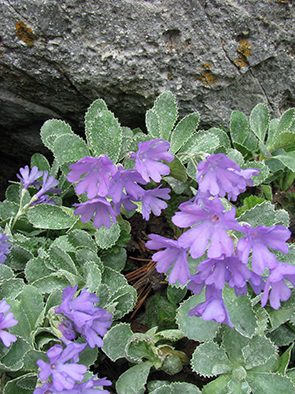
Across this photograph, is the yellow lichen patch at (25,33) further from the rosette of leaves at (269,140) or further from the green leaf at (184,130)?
the rosette of leaves at (269,140)

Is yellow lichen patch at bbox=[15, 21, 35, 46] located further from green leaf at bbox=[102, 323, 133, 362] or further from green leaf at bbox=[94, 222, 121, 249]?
green leaf at bbox=[102, 323, 133, 362]

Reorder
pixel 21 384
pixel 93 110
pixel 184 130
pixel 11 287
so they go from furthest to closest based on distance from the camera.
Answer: pixel 184 130
pixel 93 110
pixel 11 287
pixel 21 384

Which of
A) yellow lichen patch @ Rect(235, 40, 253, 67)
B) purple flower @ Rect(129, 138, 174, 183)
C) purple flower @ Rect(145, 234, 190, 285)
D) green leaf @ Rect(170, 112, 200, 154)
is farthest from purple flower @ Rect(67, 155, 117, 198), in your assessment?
yellow lichen patch @ Rect(235, 40, 253, 67)

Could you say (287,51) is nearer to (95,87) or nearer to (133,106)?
(133,106)

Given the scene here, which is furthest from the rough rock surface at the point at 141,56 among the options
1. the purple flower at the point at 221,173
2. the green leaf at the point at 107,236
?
the purple flower at the point at 221,173

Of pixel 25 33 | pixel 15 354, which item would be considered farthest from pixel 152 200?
pixel 25 33

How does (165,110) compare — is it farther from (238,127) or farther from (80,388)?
(80,388)
